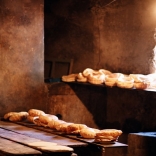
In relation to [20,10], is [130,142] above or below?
below

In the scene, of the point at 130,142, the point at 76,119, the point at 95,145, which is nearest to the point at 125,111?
the point at 76,119

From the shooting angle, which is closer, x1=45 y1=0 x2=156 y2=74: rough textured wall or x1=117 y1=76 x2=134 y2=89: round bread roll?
x1=117 y1=76 x2=134 y2=89: round bread roll

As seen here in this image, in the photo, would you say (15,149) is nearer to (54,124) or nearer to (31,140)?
(31,140)

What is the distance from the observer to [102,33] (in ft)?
33.0

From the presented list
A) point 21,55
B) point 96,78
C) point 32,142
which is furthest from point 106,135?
point 21,55

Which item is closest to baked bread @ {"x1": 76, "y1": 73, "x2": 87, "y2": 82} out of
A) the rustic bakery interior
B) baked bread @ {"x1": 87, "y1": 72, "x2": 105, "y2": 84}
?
A: the rustic bakery interior

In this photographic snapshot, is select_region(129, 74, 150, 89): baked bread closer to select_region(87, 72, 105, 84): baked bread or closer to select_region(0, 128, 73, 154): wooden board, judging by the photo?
select_region(87, 72, 105, 84): baked bread

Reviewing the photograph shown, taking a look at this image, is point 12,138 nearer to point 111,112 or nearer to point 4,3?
point 4,3

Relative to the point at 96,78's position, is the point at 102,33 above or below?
above

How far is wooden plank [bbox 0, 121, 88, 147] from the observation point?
5962mm

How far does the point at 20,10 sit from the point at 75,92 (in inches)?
70.8

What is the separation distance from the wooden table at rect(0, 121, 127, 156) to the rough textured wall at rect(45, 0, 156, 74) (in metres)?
2.86

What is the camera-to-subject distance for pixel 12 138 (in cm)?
616

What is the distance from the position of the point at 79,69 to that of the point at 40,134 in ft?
13.6
